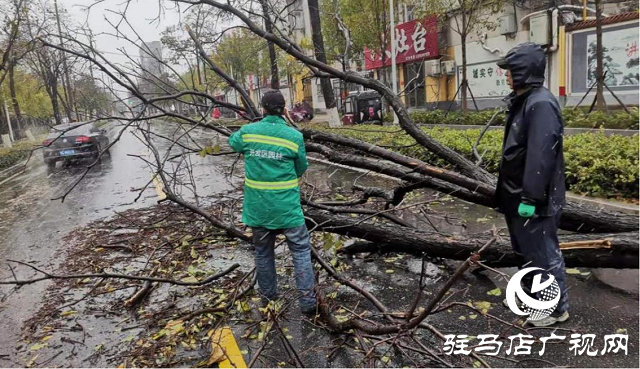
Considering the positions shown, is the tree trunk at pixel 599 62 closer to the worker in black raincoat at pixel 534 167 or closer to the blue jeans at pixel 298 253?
the worker in black raincoat at pixel 534 167

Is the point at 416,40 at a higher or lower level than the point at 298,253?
higher

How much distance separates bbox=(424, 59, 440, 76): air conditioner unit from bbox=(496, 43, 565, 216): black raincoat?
65.7 ft

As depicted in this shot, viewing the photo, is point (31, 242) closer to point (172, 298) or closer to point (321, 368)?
point (172, 298)

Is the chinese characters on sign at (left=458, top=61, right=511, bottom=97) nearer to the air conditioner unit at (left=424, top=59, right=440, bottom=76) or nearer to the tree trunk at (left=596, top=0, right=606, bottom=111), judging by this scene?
the air conditioner unit at (left=424, top=59, right=440, bottom=76)

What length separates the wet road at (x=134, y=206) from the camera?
3.24 meters

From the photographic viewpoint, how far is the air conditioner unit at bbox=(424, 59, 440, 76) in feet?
75.0

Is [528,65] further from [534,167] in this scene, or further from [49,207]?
[49,207]

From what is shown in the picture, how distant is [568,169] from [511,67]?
3.85 m

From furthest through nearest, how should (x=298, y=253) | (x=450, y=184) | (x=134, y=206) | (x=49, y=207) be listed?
(x=49, y=207), (x=134, y=206), (x=450, y=184), (x=298, y=253)

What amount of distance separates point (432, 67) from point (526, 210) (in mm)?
22026

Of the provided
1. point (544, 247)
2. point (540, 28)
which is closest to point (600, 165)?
point (544, 247)

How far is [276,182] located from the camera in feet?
11.2

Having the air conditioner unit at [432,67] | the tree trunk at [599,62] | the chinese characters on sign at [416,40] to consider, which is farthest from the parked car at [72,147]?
the air conditioner unit at [432,67]

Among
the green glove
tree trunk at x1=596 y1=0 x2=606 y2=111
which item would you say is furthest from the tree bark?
tree trunk at x1=596 y1=0 x2=606 y2=111
